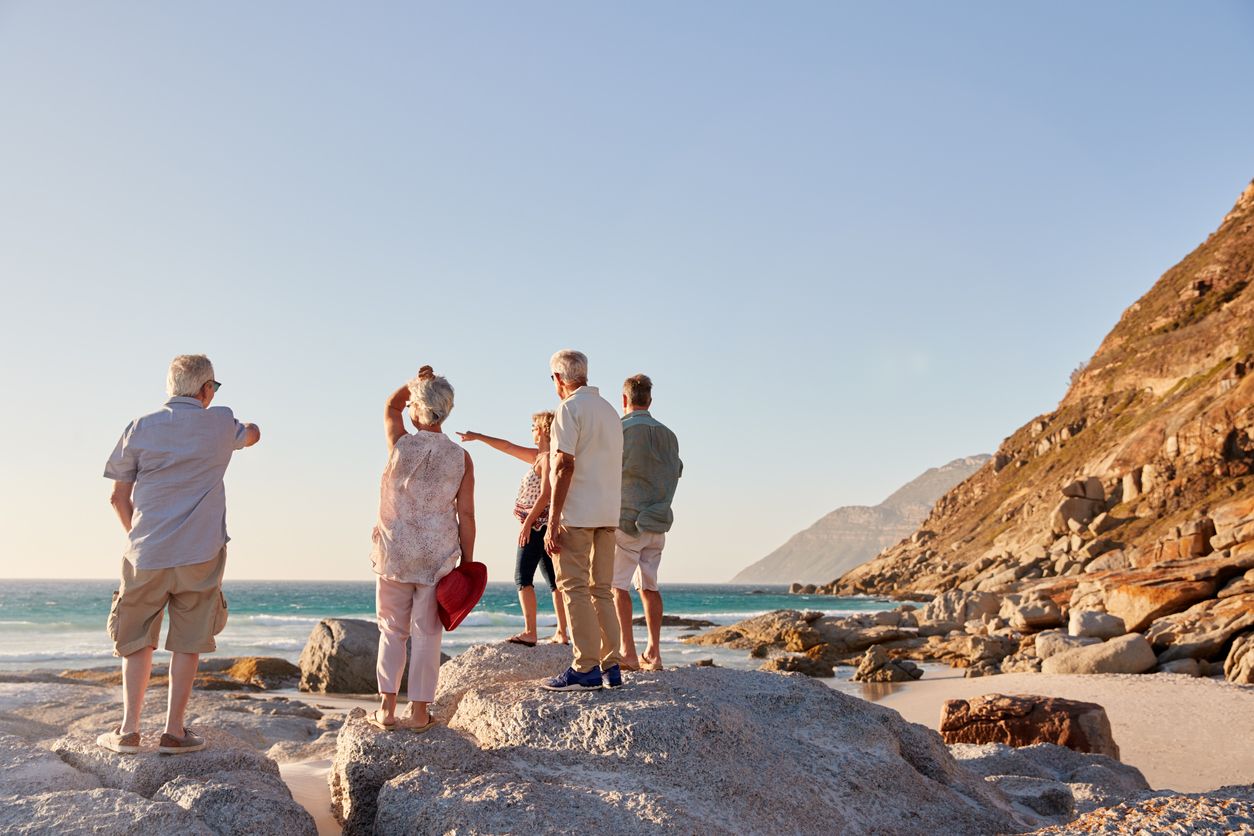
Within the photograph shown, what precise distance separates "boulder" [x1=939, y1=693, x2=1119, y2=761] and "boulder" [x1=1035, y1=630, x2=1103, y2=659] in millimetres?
7553

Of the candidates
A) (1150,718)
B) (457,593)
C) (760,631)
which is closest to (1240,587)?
(1150,718)

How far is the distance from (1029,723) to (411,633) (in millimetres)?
6400

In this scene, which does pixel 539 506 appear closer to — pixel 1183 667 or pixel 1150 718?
pixel 1150 718

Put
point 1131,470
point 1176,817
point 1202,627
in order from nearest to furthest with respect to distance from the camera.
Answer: point 1176,817, point 1202,627, point 1131,470

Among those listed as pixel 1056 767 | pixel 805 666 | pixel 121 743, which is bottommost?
pixel 805 666

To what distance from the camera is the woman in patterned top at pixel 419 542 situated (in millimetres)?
5180

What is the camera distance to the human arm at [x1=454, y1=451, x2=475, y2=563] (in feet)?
17.5

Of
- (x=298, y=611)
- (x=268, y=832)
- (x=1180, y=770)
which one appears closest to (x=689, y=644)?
(x=1180, y=770)

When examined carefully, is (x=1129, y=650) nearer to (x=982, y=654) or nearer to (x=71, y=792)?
(x=982, y=654)

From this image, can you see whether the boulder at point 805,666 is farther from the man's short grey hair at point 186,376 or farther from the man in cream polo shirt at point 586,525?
the man's short grey hair at point 186,376

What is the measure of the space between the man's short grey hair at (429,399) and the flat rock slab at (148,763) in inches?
78.6

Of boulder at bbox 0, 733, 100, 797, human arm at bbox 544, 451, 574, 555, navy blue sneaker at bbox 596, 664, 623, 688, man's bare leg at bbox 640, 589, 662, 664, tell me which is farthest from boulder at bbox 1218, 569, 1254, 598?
boulder at bbox 0, 733, 100, 797

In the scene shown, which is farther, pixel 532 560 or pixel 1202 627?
pixel 1202 627

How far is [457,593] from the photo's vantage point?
5188mm
